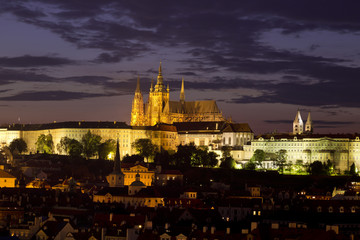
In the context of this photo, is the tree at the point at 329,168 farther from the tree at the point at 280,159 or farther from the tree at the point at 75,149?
the tree at the point at 75,149

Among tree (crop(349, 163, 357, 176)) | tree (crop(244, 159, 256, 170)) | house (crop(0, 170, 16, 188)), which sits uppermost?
tree (crop(244, 159, 256, 170))

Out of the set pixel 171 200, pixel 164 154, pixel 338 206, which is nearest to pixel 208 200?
pixel 171 200

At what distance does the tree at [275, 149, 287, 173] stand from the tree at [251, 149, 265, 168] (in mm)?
2960

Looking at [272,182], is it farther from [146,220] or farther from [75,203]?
[146,220]

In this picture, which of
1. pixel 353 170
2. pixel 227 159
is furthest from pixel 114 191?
pixel 353 170

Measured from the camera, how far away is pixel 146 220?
74.9 metres

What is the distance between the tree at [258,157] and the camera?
184 metres

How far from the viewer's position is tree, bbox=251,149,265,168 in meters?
184

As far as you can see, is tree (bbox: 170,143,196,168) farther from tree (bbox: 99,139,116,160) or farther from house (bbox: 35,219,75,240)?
house (bbox: 35,219,75,240)

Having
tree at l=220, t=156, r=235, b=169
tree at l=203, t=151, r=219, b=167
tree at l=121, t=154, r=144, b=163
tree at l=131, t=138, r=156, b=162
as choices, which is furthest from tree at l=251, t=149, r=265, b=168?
tree at l=121, t=154, r=144, b=163

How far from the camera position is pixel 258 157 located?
184 metres

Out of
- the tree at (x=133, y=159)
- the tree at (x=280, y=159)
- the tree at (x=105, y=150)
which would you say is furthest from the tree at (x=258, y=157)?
→ the tree at (x=105, y=150)

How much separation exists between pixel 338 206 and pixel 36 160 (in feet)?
327

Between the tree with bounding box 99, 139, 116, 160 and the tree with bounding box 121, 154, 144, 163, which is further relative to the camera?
the tree with bounding box 99, 139, 116, 160
